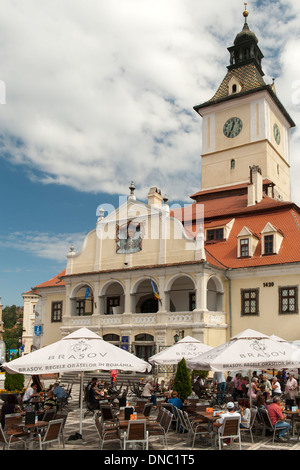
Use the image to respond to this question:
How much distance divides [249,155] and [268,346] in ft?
107

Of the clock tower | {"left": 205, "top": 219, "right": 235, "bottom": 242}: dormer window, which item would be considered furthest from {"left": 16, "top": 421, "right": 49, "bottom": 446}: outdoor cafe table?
the clock tower

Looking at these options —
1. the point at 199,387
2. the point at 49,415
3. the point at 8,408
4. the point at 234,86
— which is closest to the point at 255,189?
the point at 234,86

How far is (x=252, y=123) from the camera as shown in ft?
148

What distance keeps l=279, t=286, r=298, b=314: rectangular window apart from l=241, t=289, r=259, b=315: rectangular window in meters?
1.55

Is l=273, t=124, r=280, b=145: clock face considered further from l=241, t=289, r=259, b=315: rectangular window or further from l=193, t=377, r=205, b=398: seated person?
l=193, t=377, r=205, b=398: seated person

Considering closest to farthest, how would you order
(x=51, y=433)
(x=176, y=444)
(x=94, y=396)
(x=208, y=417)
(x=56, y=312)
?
(x=51, y=433) → (x=208, y=417) → (x=176, y=444) → (x=94, y=396) → (x=56, y=312)

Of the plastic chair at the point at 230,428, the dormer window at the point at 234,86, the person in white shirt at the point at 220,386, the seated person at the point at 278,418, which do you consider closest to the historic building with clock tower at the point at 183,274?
the person in white shirt at the point at 220,386

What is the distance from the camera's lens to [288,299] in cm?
2864

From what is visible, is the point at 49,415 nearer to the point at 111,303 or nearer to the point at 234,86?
the point at 111,303

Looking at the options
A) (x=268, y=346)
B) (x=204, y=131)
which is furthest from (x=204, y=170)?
(x=268, y=346)

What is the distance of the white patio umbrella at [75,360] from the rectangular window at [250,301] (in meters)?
16.8

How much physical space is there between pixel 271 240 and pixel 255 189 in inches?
270
